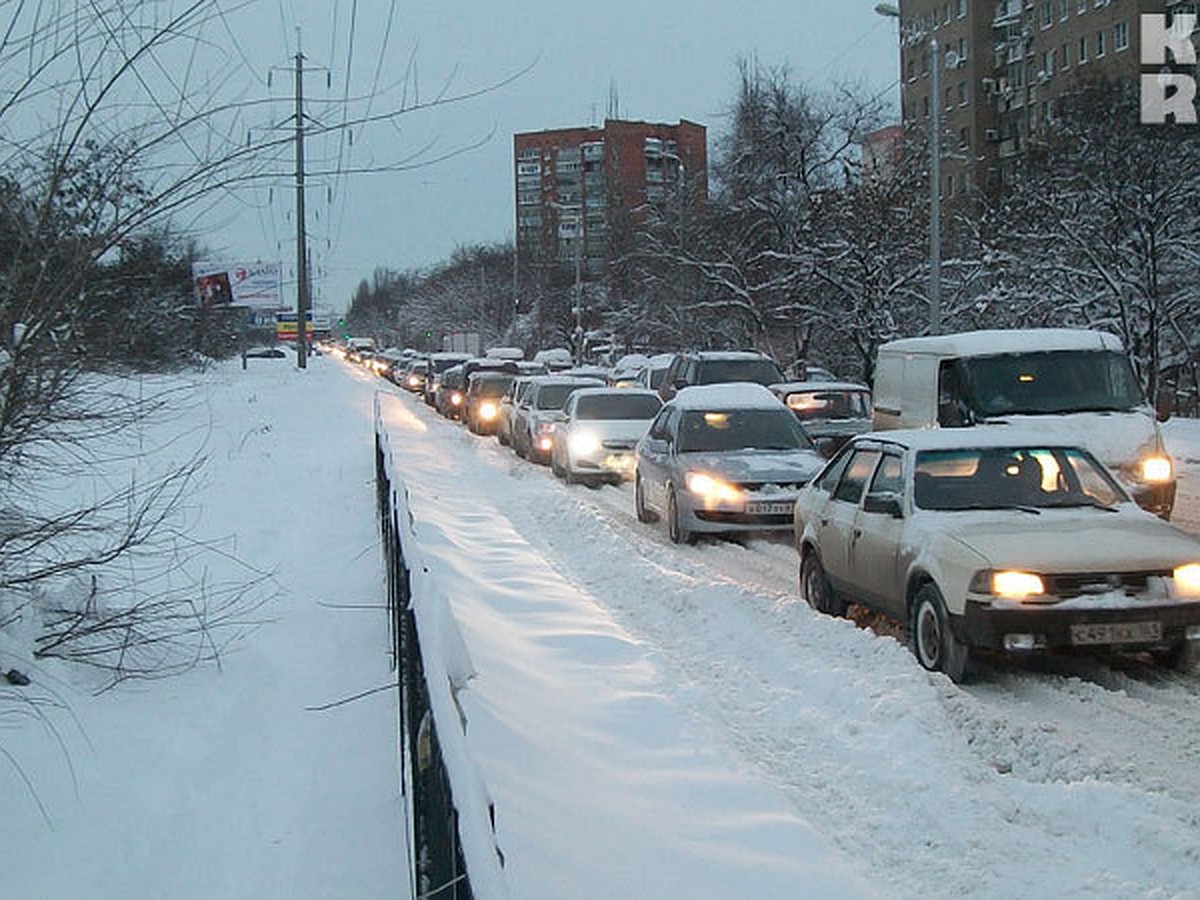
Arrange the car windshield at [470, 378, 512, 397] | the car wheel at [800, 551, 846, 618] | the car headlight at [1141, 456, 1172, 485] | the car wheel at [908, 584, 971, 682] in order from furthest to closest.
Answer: the car windshield at [470, 378, 512, 397]
the car headlight at [1141, 456, 1172, 485]
the car wheel at [800, 551, 846, 618]
the car wheel at [908, 584, 971, 682]

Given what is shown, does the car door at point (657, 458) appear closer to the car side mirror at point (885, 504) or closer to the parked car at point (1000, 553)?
the parked car at point (1000, 553)

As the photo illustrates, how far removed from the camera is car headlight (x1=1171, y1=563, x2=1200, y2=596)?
24.0 feet

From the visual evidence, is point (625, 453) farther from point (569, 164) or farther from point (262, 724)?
point (569, 164)

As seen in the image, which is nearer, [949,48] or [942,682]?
[942,682]

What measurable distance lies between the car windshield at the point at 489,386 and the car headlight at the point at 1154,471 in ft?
73.6

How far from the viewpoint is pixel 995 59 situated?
76.5m

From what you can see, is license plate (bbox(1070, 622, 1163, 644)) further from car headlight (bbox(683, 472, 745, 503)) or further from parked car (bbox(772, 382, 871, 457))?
parked car (bbox(772, 382, 871, 457))

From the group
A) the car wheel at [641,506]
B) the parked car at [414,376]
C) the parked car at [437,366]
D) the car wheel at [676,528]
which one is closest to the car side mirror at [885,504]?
the car wheel at [676,528]

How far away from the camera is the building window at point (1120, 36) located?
63.4 m

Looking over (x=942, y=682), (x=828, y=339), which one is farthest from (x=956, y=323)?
(x=942, y=682)

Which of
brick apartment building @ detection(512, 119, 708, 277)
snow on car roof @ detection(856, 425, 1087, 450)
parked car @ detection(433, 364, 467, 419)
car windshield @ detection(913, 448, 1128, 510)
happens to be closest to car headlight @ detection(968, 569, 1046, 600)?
car windshield @ detection(913, 448, 1128, 510)

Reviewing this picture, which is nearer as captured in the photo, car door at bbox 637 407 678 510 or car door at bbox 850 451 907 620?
car door at bbox 850 451 907 620

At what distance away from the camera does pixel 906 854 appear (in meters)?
4.90

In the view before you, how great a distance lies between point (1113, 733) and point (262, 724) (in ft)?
13.8
